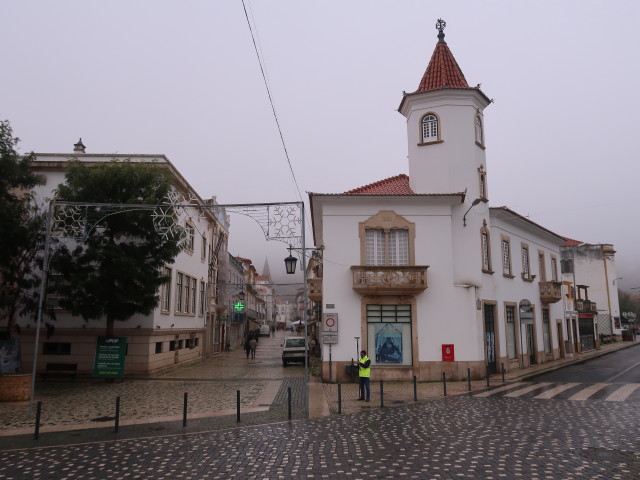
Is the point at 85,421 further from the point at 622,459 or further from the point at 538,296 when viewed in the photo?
the point at 538,296

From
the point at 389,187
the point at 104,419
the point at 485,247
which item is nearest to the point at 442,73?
the point at 389,187

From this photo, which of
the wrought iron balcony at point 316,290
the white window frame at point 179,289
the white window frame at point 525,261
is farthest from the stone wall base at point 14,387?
the white window frame at point 525,261

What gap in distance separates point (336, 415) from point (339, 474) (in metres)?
5.24

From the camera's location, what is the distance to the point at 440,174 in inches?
867

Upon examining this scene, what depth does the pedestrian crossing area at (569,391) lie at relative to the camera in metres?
14.8

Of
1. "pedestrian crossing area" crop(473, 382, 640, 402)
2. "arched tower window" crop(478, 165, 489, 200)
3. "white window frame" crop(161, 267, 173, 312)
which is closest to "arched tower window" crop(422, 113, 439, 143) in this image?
"arched tower window" crop(478, 165, 489, 200)

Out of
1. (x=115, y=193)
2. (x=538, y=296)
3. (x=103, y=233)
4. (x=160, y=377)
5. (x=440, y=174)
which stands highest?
(x=440, y=174)

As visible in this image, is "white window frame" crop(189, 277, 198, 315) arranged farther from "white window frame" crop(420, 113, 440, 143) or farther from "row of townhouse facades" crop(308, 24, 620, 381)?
"white window frame" crop(420, 113, 440, 143)

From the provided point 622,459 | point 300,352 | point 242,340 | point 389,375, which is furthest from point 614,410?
point 242,340

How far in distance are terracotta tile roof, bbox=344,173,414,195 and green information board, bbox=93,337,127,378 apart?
11.6 metres

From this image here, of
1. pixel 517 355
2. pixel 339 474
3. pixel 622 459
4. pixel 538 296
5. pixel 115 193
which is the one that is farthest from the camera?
pixel 538 296

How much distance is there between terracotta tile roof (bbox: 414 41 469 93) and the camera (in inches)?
895

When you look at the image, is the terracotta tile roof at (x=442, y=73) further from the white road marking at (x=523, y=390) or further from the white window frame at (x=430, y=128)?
the white road marking at (x=523, y=390)

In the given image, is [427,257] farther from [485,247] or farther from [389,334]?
[485,247]
